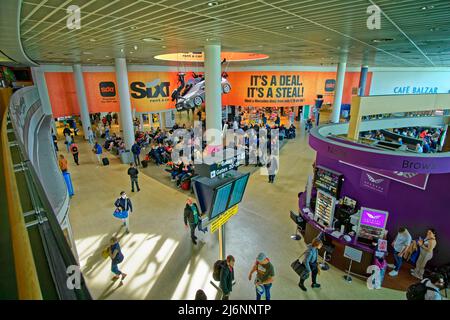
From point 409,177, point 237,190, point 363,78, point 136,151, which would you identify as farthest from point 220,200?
point 363,78

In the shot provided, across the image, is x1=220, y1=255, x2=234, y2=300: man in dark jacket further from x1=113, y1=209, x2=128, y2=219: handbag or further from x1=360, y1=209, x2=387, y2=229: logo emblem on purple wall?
x1=113, y1=209, x2=128, y2=219: handbag

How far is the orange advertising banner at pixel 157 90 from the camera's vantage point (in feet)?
57.7

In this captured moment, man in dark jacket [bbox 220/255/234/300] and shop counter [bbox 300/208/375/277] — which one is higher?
man in dark jacket [bbox 220/255/234/300]

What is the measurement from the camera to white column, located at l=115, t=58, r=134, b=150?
45.5ft

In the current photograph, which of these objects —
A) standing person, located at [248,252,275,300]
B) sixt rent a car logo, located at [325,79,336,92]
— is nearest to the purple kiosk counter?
standing person, located at [248,252,275,300]

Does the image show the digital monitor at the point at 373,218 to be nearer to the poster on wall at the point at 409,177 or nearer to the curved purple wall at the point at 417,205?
the curved purple wall at the point at 417,205

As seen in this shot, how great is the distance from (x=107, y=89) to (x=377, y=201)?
57.9ft

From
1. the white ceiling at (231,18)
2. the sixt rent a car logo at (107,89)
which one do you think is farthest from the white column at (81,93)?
the white ceiling at (231,18)

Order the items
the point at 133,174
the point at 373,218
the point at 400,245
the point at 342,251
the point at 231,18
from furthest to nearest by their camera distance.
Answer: the point at 133,174 → the point at 342,251 → the point at 373,218 → the point at 400,245 → the point at 231,18

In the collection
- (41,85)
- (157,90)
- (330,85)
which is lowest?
(157,90)

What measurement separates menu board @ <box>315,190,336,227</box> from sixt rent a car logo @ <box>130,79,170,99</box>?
13.8 m

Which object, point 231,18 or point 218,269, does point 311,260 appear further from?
point 231,18

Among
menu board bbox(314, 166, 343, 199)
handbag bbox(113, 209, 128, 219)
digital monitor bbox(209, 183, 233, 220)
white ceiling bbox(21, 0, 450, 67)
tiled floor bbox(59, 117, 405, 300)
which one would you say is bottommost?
tiled floor bbox(59, 117, 405, 300)

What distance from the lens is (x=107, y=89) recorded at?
717 inches
